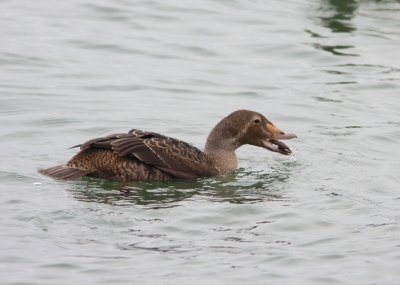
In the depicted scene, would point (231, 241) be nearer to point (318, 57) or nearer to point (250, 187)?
point (250, 187)

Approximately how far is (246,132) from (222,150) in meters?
0.35

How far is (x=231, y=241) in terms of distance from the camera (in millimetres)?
10875

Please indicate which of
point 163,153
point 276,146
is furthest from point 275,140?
point 163,153

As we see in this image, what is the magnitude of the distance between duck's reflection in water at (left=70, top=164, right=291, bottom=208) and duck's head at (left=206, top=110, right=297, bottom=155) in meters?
0.38

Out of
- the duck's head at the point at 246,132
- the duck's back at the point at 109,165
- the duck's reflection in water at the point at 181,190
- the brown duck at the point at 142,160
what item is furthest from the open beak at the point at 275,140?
the duck's back at the point at 109,165

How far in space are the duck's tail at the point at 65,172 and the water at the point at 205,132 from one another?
0.31 ft

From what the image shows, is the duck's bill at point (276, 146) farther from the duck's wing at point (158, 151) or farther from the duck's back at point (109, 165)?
the duck's back at point (109, 165)

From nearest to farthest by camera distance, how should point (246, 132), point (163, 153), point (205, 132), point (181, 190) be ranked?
point (181, 190)
point (163, 153)
point (246, 132)
point (205, 132)

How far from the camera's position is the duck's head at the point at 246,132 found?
13.3 meters

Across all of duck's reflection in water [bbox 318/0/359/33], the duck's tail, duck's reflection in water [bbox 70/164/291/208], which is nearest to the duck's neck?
duck's reflection in water [bbox 70/164/291/208]

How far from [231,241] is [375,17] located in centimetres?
1178

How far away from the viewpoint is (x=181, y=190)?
1251 cm

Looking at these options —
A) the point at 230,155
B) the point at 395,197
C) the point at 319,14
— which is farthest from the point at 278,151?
the point at 319,14

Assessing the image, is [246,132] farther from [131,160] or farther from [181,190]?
[131,160]
